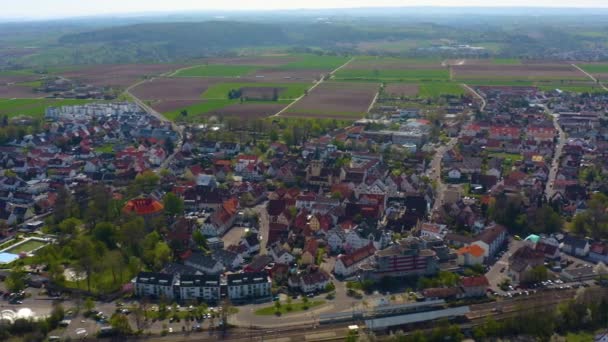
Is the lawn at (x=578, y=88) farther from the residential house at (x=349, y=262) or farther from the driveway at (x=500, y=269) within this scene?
the residential house at (x=349, y=262)

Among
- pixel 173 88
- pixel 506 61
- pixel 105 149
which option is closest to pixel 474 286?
pixel 105 149

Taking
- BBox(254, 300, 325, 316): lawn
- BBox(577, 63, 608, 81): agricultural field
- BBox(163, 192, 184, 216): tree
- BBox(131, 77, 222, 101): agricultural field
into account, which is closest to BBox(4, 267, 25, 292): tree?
BBox(163, 192, 184, 216): tree

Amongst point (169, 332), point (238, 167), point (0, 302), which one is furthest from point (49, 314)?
point (238, 167)

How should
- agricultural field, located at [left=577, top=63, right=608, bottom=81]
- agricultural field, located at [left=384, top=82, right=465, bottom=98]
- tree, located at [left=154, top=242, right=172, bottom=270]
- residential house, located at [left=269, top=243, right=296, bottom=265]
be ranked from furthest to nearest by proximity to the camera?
agricultural field, located at [left=577, top=63, right=608, bottom=81] → agricultural field, located at [left=384, top=82, right=465, bottom=98] → residential house, located at [left=269, top=243, right=296, bottom=265] → tree, located at [left=154, top=242, right=172, bottom=270]

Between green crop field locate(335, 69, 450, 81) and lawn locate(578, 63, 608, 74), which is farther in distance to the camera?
lawn locate(578, 63, 608, 74)

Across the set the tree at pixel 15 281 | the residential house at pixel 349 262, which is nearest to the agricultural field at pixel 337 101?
the residential house at pixel 349 262

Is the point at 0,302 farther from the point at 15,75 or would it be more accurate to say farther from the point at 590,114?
the point at 15,75

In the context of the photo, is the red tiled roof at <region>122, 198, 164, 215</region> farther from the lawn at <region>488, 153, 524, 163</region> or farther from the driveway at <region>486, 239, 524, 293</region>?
→ the lawn at <region>488, 153, 524, 163</region>
